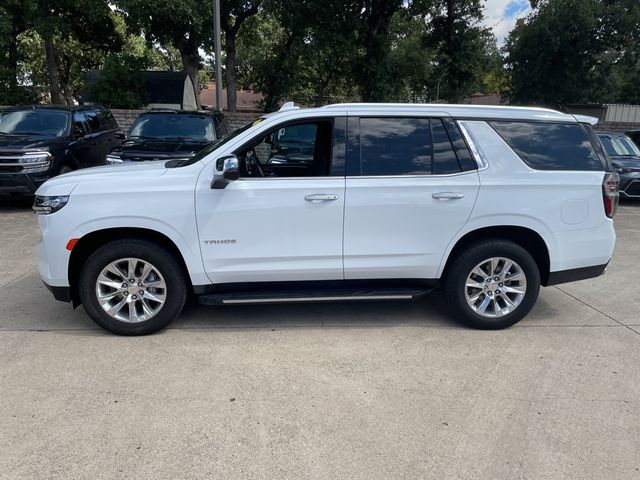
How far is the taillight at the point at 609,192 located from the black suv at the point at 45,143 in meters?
8.38

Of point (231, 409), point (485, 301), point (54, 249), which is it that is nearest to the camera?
point (231, 409)

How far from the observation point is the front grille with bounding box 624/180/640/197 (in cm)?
1125

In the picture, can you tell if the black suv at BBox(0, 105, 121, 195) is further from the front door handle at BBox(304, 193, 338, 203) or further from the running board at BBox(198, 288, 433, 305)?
the front door handle at BBox(304, 193, 338, 203)

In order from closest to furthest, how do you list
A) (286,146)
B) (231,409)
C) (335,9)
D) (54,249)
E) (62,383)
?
(231,409), (62,383), (54,249), (286,146), (335,9)

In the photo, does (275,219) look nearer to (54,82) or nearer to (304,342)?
(304,342)

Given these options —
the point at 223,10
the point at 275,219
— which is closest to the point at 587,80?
the point at 223,10

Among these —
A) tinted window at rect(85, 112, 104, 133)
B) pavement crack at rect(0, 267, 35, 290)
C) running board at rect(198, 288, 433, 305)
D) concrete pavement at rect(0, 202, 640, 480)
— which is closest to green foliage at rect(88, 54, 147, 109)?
tinted window at rect(85, 112, 104, 133)

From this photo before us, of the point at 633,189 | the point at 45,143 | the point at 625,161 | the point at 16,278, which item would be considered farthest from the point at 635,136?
the point at 16,278

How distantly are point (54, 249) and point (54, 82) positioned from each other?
65.7ft

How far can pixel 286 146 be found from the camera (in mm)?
5633

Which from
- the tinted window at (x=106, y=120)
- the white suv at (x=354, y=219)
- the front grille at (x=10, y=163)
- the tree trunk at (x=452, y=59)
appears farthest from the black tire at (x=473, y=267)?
the tree trunk at (x=452, y=59)

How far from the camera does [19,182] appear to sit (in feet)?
27.6

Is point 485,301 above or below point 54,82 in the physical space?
below

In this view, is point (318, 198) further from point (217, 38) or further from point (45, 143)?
point (217, 38)
